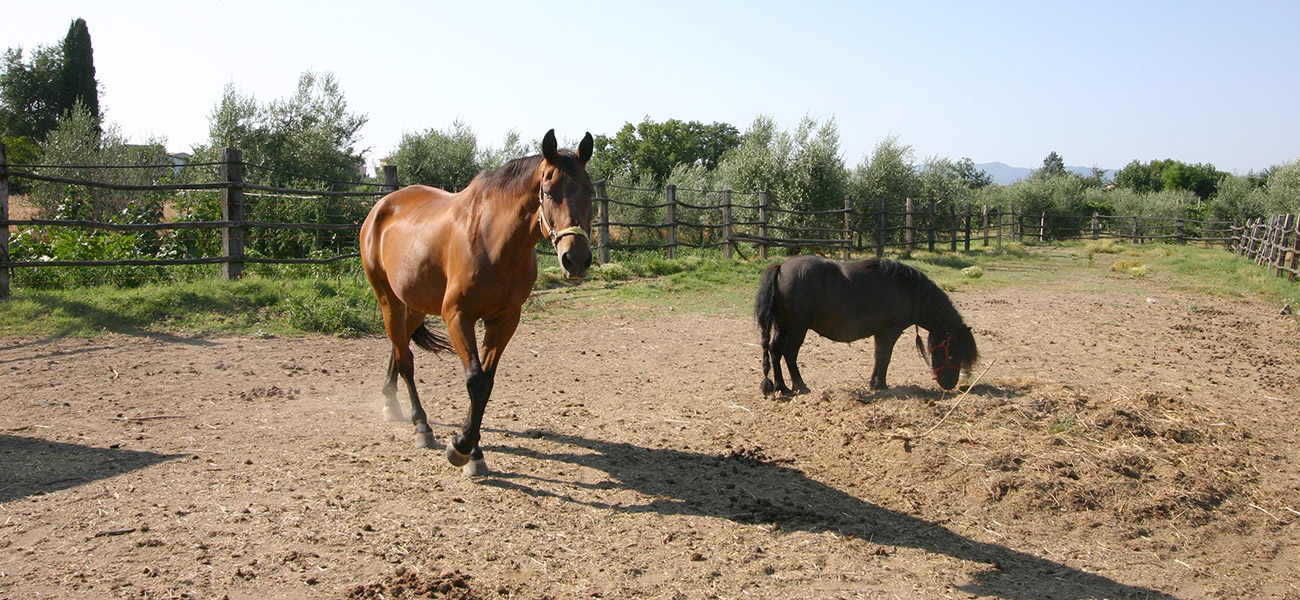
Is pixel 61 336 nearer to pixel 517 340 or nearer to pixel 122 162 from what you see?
pixel 517 340

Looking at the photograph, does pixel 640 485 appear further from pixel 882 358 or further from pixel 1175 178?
pixel 1175 178

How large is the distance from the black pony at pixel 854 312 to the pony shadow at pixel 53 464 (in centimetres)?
396

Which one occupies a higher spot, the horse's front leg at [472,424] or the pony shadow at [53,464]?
the horse's front leg at [472,424]

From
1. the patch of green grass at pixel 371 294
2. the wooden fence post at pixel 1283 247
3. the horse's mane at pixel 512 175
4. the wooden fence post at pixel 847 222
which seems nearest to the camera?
the horse's mane at pixel 512 175

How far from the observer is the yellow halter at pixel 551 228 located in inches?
141

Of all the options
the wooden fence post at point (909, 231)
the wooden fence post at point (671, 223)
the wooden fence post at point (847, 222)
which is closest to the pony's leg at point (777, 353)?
the wooden fence post at point (671, 223)

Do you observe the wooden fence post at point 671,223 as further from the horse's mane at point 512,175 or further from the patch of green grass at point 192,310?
the horse's mane at point 512,175

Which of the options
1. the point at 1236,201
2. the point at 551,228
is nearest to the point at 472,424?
the point at 551,228

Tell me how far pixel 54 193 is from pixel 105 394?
58.6 feet

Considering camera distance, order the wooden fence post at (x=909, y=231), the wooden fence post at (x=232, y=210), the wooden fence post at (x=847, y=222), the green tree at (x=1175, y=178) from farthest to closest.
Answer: the green tree at (x=1175, y=178) → the wooden fence post at (x=909, y=231) → the wooden fence post at (x=847, y=222) → the wooden fence post at (x=232, y=210)

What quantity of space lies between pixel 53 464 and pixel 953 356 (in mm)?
5611

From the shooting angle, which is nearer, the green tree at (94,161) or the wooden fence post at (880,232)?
the green tree at (94,161)

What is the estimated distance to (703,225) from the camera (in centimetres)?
1574

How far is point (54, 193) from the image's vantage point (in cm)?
1900
